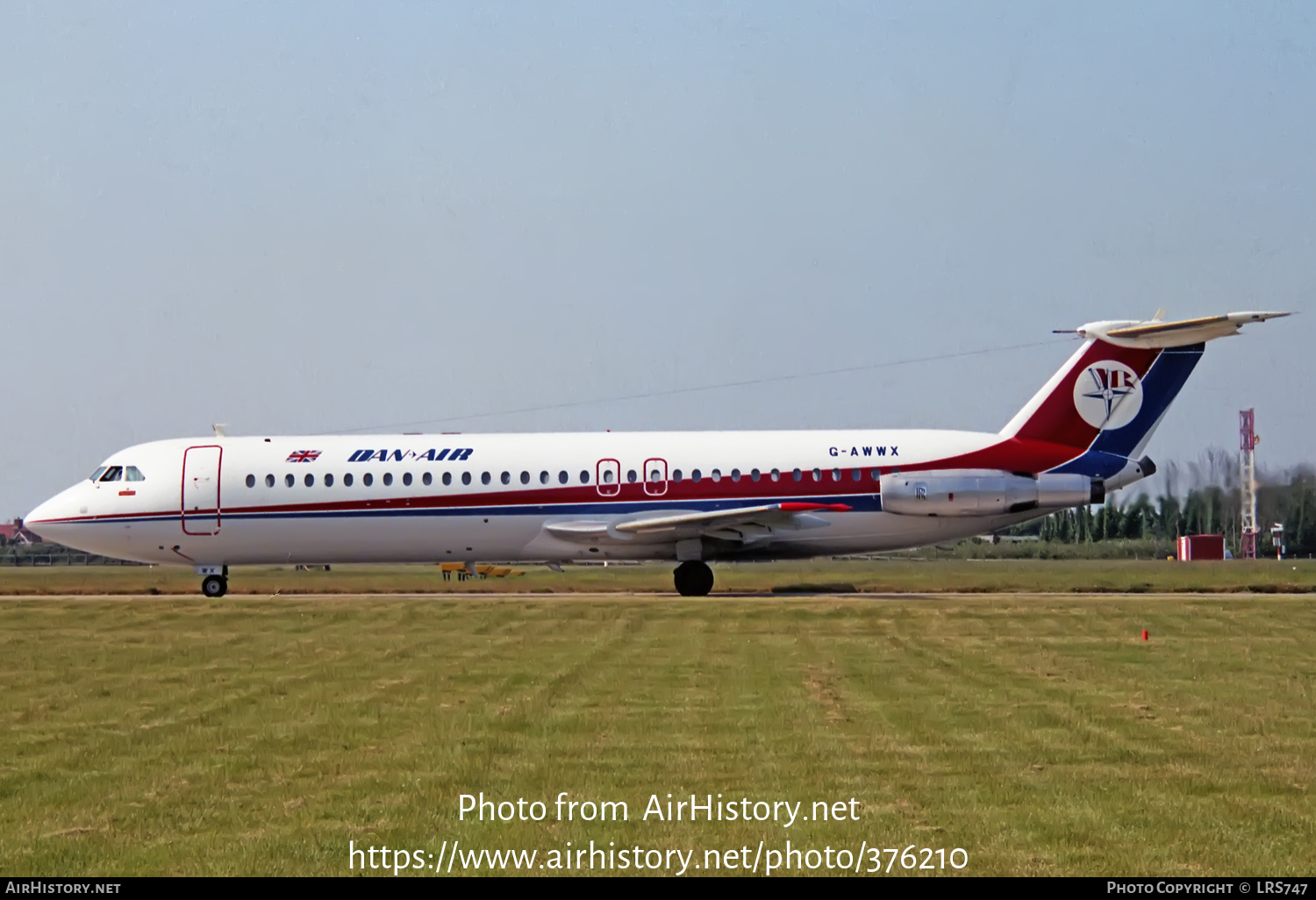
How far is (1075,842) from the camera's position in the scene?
8.41 m

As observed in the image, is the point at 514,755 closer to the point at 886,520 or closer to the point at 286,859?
the point at 286,859

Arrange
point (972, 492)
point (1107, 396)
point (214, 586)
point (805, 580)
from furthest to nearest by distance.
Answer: point (805, 580), point (214, 586), point (1107, 396), point (972, 492)

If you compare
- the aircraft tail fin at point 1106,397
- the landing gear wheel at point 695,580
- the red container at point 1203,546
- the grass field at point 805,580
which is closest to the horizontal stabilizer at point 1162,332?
the aircraft tail fin at point 1106,397

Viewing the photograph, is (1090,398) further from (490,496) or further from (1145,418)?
(490,496)

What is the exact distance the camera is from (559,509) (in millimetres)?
35156

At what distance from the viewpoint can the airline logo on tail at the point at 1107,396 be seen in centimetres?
3528

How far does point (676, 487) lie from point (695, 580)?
2.18 metres

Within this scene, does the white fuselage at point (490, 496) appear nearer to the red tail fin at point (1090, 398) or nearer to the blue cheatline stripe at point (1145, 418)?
the red tail fin at point (1090, 398)

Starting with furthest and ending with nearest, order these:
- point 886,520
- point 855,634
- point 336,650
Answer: point 886,520 → point 855,634 → point 336,650

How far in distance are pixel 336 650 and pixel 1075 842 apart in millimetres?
13069

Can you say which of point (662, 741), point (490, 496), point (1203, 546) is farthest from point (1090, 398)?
point (662, 741)

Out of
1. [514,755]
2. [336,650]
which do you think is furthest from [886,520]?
[514,755]

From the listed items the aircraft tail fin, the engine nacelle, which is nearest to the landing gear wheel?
the engine nacelle

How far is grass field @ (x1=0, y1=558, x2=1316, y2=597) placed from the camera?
36.3 meters
